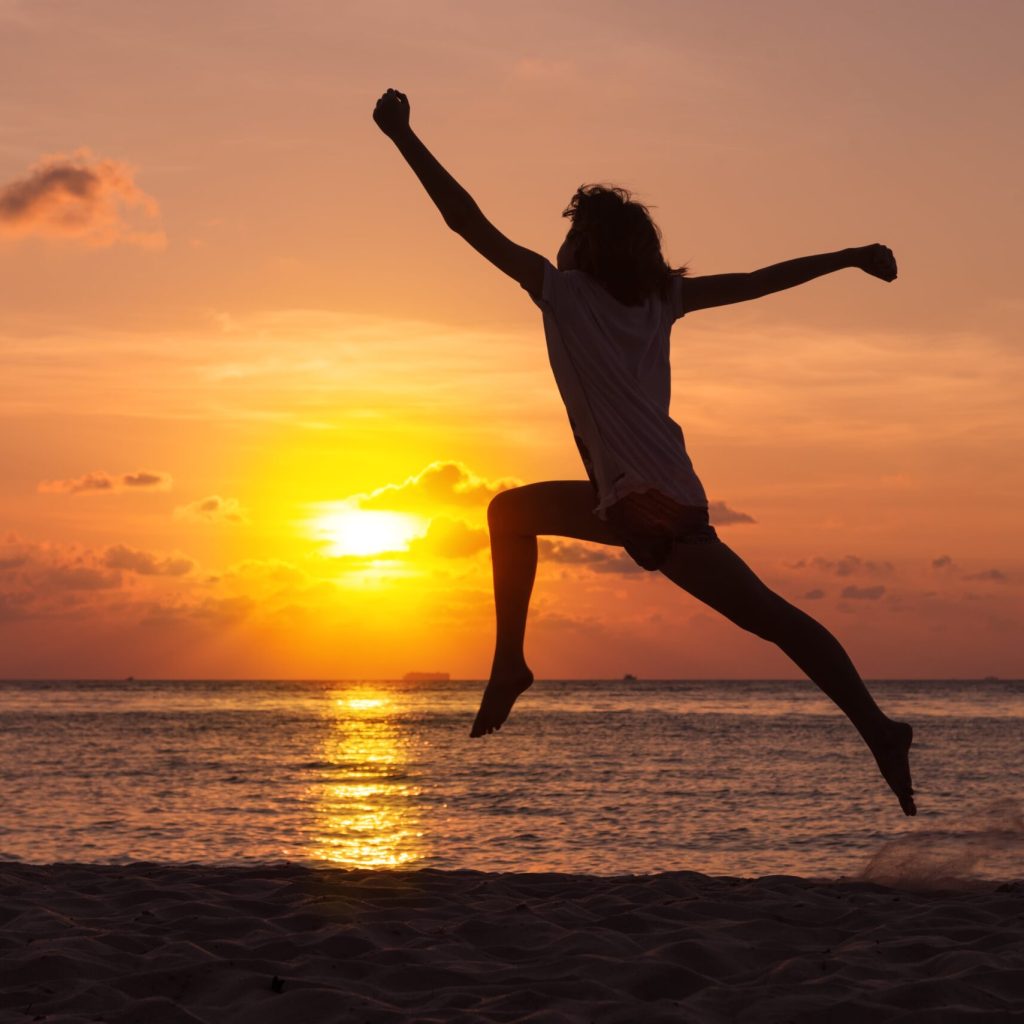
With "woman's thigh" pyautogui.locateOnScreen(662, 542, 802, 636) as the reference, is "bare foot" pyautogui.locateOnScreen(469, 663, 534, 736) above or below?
below

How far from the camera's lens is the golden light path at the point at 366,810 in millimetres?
14195

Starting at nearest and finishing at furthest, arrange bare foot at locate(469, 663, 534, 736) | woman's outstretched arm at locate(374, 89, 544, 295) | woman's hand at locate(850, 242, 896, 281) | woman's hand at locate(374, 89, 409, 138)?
woman's outstretched arm at locate(374, 89, 544, 295)
woman's hand at locate(374, 89, 409, 138)
woman's hand at locate(850, 242, 896, 281)
bare foot at locate(469, 663, 534, 736)

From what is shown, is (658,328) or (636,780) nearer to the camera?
(658,328)

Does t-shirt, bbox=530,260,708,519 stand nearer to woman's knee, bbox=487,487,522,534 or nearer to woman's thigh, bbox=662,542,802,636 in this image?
woman's thigh, bbox=662,542,802,636

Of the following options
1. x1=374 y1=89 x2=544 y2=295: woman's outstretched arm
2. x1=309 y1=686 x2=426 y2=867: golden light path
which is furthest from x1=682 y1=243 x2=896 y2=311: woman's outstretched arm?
x1=309 y1=686 x2=426 y2=867: golden light path

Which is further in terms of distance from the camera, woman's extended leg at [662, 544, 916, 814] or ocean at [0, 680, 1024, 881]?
ocean at [0, 680, 1024, 881]

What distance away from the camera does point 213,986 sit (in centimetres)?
471

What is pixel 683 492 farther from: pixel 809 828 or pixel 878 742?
pixel 809 828

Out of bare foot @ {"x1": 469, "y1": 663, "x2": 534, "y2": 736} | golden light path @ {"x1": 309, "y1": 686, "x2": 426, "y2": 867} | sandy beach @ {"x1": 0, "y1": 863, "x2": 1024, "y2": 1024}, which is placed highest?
bare foot @ {"x1": 469, "y1": 663, "x2": 534, "y2": 736}

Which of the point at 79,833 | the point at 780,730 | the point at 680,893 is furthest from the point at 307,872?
the point at 780,730

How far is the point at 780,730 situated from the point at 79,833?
34.3 meters

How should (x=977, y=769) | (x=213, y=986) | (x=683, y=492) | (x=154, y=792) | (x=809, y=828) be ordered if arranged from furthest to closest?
(x=977, y=769)
(x=154, y=792)
(x=809, y=828)
(x=213, y=986)
(x=683, y=492)

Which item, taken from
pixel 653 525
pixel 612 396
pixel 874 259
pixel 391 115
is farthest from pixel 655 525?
pixel 391 115

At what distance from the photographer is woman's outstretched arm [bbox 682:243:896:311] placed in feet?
13.6
